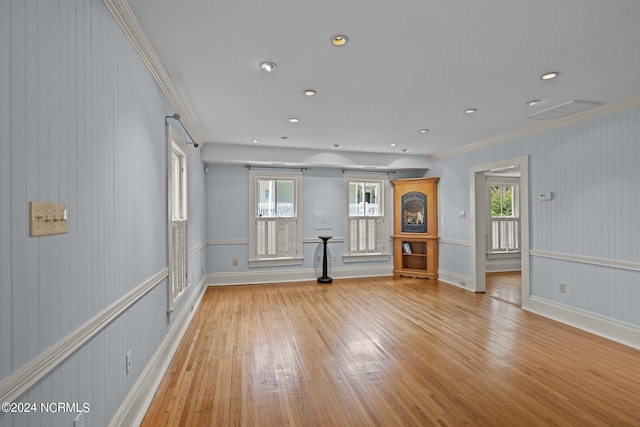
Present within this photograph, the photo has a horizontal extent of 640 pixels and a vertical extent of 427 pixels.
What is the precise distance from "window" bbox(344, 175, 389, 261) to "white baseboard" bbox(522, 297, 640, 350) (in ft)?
10.2

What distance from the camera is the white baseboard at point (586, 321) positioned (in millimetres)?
3357

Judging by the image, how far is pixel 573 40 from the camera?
2.25 meters

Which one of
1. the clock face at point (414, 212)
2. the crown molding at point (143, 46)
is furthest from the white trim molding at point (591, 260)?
the crown molding at point (143, 46)

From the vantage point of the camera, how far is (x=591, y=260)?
375cm

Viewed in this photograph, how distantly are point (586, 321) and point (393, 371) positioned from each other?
2810 millimetres

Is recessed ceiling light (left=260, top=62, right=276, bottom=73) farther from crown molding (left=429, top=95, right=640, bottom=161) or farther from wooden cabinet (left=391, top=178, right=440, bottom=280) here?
wooden cabinet (left=391, top=178, right=440, bottom=280)

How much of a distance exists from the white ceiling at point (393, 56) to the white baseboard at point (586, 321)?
2.50 meters

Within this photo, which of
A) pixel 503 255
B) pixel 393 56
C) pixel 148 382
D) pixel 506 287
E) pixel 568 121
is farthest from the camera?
pixel 503 255

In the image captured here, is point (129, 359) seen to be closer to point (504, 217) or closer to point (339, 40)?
point (339, 40)

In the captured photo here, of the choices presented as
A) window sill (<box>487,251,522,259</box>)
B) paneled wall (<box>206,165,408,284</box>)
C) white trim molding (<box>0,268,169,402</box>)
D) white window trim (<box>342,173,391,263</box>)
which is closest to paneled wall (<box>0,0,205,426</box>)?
white trim molding (<box>0,268,169,402</box>)

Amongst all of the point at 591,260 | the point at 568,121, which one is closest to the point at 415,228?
the point at 591,260

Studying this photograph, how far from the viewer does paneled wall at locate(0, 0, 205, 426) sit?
997mm

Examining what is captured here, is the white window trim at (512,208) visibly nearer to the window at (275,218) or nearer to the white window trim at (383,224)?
the white window trim at (383,224)

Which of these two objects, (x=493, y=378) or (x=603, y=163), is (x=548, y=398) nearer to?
(x=493, y=378)
